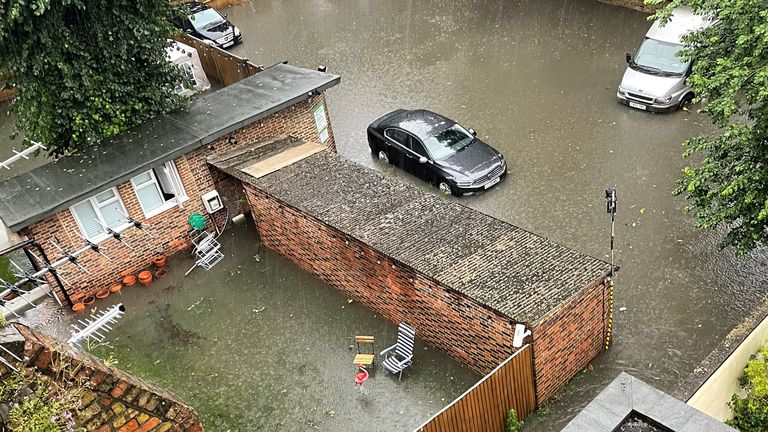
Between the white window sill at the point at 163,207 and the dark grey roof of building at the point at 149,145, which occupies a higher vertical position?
the dark grey roof of building at the point at 149,145

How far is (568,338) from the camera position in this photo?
1012 cm

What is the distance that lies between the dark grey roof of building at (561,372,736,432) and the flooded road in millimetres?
4123

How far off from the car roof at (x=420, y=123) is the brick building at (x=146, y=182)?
195 cm

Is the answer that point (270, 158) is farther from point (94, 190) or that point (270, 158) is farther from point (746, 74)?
point (746, 74)

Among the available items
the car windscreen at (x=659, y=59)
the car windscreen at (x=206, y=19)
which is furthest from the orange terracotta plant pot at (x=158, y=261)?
the car windscreen at (x=659, y=59)

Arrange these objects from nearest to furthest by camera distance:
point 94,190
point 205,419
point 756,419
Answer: point 756,419, point 205,419, point 94,190

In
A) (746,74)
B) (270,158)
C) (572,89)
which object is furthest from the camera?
(572,89)

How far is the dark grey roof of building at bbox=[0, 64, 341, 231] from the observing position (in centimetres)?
1270

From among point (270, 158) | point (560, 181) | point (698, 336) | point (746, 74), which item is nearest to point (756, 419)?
point (698, 336)

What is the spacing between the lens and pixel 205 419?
1098 centimetres

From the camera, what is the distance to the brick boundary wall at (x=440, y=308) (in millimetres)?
9883

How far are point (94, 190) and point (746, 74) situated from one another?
11.4m

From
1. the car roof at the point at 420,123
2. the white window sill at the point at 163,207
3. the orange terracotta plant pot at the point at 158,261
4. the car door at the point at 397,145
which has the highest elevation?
the white window sill at the point at 163,207

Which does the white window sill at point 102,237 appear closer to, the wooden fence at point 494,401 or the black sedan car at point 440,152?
the black sedan car at point 440,152
